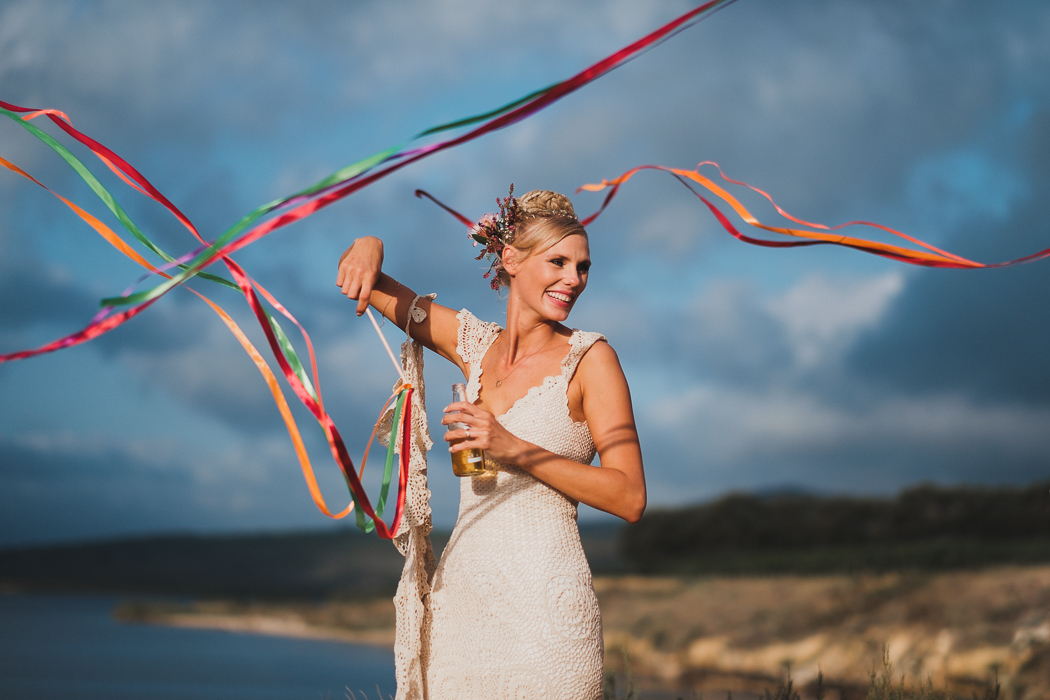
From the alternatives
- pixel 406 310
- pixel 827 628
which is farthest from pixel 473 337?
pixel 827 628

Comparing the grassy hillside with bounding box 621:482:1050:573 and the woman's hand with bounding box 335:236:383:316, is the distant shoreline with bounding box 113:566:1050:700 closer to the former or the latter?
the grassy hillside with bounding box 621:482:1050:573

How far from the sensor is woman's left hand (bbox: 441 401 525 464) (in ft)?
7.64

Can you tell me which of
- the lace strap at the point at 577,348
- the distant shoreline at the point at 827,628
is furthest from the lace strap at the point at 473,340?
the distant shoreline at the point at 827,628

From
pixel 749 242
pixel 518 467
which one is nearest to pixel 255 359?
pixel 518 467

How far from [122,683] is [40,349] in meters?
10.9

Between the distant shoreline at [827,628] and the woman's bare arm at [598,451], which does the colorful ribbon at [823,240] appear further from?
the distant shoreline at [827,628]

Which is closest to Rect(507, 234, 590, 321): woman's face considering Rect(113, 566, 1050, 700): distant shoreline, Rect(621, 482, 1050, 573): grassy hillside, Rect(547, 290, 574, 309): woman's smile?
Rect(547, 290, 574, 309): woman's smile

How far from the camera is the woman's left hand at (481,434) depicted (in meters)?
2.33

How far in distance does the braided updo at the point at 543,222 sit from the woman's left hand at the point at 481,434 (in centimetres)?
66

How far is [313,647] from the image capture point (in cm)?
1502

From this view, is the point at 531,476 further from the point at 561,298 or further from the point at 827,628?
the point at 827,628

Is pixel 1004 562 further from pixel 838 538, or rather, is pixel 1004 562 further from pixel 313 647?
pixel 313 647

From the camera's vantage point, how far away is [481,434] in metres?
2.33

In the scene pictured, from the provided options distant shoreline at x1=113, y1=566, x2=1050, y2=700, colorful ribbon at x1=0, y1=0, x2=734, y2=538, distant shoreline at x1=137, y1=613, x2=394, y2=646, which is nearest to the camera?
colorful ribbon at x1=0, y1=0, x2=734, y2=538
